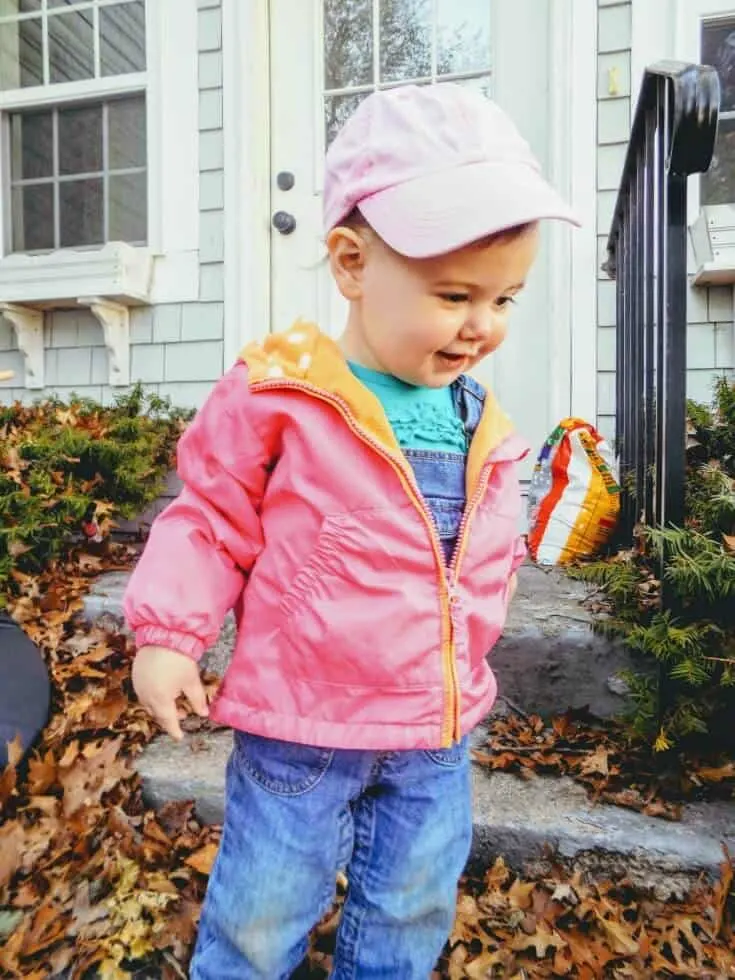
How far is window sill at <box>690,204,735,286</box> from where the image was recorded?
3.35m

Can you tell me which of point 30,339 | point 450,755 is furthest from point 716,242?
point 30,339

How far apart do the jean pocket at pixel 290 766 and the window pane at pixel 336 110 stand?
363 cm

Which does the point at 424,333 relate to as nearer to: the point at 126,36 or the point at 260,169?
the point at 260,169

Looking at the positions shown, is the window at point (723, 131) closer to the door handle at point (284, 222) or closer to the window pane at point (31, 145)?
the door handle at point (284, 222)

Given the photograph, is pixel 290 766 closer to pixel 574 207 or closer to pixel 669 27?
pixel 574 207

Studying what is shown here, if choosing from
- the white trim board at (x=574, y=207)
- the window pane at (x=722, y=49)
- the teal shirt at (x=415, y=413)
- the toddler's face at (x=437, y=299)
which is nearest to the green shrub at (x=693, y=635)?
the teal shirt at (x=415, y=413)

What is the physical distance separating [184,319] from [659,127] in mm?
2776

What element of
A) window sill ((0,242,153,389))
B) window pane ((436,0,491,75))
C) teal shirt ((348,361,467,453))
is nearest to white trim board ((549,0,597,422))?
window pane ((436,0,491,75))

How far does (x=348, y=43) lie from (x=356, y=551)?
12.4 feet

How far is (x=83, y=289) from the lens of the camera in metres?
4.04

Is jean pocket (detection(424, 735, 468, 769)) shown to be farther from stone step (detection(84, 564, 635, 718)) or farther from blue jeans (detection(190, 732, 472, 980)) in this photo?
stone step (detection(84, 564, 635, 718))

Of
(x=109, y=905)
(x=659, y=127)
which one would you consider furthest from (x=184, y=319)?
(x=109, y=905)

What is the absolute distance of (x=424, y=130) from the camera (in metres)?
1.07

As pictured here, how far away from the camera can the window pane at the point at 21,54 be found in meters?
4.46
